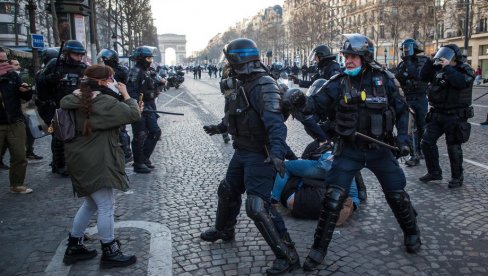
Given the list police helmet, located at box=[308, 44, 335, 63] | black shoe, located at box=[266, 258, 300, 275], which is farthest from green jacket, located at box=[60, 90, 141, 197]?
police helmet, located at box=[308, 44, 335, 63]

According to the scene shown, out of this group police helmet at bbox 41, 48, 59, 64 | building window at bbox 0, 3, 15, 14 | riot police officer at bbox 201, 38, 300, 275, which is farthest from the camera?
building window at bbox 0, 3, 15, 14

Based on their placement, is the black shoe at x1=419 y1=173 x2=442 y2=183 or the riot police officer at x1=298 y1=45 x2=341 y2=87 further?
the riot police officer at x1=298 y1=45 x2=341 y2=87

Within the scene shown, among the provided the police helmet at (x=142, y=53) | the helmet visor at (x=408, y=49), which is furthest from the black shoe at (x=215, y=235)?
the helmet visor at (x=408, y=49)

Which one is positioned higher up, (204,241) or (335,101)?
(335,101)

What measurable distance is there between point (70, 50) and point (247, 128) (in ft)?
11.9

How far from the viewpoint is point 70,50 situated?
19.9 feet

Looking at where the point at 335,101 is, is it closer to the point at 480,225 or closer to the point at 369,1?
the point at 480,225

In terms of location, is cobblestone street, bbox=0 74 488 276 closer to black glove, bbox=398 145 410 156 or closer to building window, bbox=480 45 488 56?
black glove, bbox=398 145 410 156

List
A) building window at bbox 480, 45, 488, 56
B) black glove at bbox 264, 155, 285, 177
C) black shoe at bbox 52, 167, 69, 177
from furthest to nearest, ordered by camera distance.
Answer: building window at bbox 480, 45, 488, 56
black shoe at bbox 52, 167, 69, 177
black glove at bbox 264, 155, 285, 177

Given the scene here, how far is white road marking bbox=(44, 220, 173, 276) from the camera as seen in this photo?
11.8ft

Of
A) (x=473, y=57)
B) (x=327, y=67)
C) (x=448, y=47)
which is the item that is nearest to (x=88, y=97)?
(x=327, y=67)

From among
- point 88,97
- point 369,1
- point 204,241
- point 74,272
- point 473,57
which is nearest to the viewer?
point 88,97

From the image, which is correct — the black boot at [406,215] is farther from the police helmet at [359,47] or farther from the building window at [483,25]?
the building window at [483,25]

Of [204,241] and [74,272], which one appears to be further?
[204,241]
